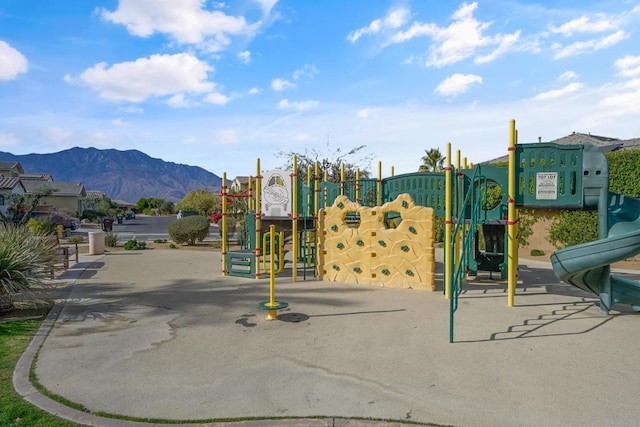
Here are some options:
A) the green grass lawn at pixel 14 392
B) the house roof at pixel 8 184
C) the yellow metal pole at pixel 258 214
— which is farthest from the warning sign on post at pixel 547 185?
the house roof at pixel 8 184

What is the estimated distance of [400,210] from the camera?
10367mm

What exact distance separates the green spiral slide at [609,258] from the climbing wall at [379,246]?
2.93 m

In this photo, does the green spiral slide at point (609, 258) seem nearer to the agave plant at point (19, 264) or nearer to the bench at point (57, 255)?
the agave plant at point (19, 264)

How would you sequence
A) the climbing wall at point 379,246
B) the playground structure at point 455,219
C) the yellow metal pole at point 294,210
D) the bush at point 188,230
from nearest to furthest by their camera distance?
the playground structure at point 455,219
the climbing wall at point 379,246
the yellow metal pole at point 294,210
the bush at point 188,230

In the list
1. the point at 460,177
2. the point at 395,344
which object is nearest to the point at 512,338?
the point at 395,344

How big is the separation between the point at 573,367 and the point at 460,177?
19.4 ft

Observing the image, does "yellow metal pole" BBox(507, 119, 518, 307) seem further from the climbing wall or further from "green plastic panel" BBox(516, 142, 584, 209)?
the climbing wall

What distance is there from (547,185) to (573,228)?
8860mm

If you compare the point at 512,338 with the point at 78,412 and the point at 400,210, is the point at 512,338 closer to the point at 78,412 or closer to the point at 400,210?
the point at 400,210

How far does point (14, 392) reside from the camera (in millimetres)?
4465

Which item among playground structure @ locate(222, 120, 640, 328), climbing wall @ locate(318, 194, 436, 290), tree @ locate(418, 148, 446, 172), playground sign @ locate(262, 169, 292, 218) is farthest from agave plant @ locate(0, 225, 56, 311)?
tree @ locate(418, 148, 446, 172)

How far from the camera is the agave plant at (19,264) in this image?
7629mm

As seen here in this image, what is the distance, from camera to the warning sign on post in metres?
8.92

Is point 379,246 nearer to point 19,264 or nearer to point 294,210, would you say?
point 294,210
